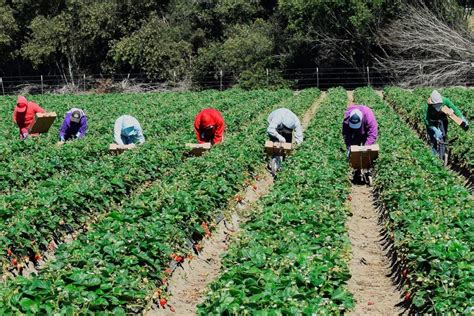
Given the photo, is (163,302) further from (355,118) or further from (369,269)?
(355,118)

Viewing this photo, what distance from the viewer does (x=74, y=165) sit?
11477 mm

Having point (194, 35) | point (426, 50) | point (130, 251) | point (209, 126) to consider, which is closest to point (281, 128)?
point (209, 126)

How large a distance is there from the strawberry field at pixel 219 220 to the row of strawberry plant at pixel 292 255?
16 mm

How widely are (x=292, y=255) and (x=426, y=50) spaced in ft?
108

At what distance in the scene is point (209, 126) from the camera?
477 inches

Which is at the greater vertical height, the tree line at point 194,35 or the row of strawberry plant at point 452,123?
the tree line at point 194,35

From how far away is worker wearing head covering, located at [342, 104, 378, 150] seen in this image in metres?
10.8

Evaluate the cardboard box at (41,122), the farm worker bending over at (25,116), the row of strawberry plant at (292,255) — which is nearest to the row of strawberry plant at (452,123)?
the row of strawberry plant at (292,255)

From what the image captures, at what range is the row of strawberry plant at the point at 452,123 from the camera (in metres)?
12.4

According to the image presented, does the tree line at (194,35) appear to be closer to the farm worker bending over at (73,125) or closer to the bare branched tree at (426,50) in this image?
the bare branched tree at (426,50)

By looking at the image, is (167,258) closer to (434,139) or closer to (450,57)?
(434,139)

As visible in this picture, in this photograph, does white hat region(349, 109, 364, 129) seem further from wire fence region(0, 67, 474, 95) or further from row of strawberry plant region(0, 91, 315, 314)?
wire fence region(0, 67, 474, 95)

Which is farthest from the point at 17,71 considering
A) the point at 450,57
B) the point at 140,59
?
the point at 450,57

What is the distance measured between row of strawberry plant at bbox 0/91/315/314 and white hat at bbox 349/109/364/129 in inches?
86.7
